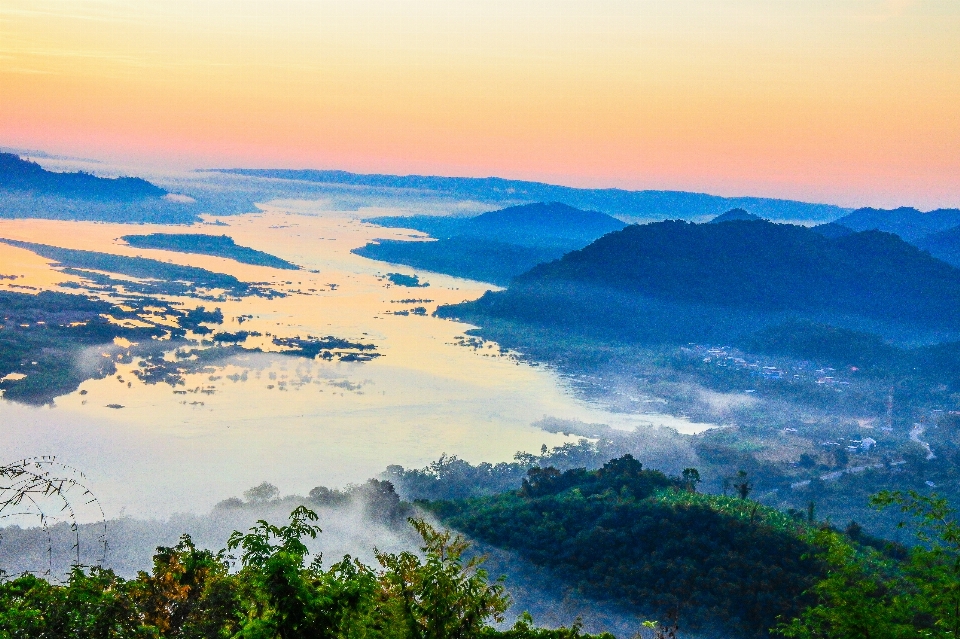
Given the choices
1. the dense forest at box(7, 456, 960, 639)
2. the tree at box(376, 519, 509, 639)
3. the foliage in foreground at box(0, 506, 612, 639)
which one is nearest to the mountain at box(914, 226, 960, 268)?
the dense forest at box(7, 456, 960, 639)

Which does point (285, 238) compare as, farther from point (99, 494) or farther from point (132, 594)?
point (132, 594)

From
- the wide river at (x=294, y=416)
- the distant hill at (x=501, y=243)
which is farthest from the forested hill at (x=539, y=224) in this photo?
the wide river at (x=294, y=416)

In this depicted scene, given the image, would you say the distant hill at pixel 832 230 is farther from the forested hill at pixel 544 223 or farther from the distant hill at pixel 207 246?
the distant hill at pixel 207 246

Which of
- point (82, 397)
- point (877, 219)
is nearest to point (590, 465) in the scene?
point (82, 397)

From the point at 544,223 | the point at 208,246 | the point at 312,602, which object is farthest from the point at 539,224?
the point at 312,602

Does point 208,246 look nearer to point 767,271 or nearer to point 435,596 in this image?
point 767,271

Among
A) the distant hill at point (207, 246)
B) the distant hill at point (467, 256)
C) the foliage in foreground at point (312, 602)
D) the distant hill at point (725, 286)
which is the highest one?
the foliage in foreground at point (312, 602)
